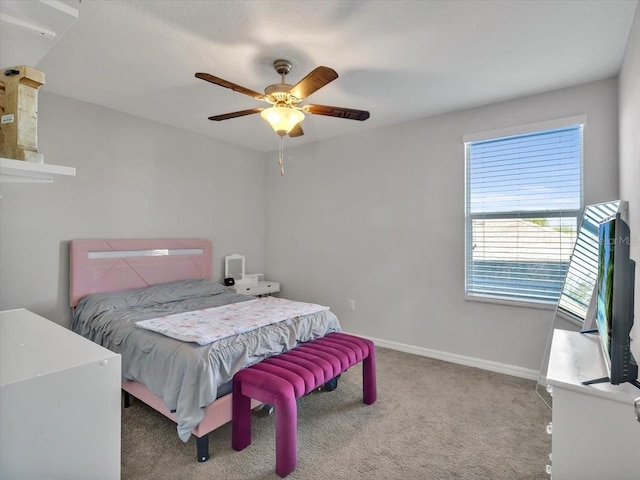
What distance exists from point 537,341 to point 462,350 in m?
0.67

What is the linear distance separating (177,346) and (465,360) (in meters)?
2.70

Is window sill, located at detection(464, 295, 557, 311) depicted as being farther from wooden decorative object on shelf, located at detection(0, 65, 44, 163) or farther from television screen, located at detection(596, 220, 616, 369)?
wooden decorative object on shelf, located at detection(0, 65, 44, 163)

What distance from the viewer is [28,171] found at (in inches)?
32.4

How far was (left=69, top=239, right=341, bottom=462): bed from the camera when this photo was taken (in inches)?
77.3

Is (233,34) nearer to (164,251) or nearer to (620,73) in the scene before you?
(164,251)

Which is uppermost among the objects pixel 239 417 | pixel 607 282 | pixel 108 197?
pixel 108 197

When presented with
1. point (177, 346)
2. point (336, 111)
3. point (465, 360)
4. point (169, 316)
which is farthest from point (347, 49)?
point (465, 360)

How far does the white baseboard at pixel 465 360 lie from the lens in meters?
3.09

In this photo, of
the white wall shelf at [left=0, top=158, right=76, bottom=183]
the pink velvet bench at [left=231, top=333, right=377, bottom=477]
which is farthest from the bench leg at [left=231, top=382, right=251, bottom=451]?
the white wall shelf at [left=0, top=158, right=76, bottom=183]

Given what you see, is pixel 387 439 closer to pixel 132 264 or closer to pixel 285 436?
pixel 285 436

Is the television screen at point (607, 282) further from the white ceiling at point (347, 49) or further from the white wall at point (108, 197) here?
the white wall at point (108, 197)

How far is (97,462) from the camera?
3.29 feet

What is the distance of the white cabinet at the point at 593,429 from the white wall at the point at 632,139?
485 millimetres

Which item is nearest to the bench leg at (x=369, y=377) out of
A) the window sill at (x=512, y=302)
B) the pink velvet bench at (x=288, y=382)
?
the pink velvet bench at (x=288, y=382)
